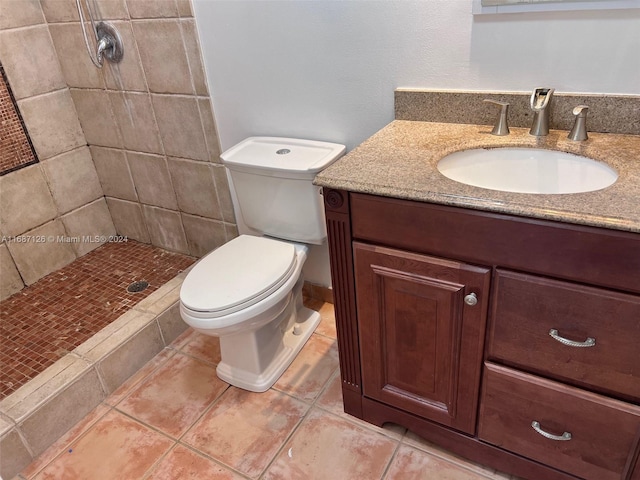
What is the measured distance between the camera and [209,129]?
2002 millimetres

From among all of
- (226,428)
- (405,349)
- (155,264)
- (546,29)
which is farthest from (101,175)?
(546,29)

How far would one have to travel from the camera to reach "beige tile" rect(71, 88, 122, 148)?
7.30 feet

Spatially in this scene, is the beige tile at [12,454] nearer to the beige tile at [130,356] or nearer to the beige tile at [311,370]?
the beige tile at [130,356]

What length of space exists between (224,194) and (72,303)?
32.6 inches

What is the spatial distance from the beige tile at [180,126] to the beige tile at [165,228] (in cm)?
35

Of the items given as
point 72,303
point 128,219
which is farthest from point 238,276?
point 128,219

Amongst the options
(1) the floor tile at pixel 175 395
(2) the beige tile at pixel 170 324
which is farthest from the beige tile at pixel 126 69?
(1) the floor tile at pixel 175 395

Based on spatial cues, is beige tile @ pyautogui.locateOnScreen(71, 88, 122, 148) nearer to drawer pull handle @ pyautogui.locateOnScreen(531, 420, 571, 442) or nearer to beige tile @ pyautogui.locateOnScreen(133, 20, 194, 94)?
beige tile @ pyautogui.locateOnScreen(133, 20, 194, 94)

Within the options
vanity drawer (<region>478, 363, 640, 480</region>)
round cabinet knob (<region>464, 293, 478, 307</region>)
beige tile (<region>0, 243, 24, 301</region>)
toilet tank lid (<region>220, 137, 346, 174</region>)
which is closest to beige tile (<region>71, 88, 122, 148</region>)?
beige tile (<region>0, 243, 24, 301</region>)

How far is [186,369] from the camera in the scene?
6.09ft

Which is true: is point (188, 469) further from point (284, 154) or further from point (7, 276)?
point (7, 276)

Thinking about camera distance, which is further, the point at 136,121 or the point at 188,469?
the point at 136,121

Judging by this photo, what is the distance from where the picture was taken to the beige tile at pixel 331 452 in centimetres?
142

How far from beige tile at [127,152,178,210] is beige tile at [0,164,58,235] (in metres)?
0.41
